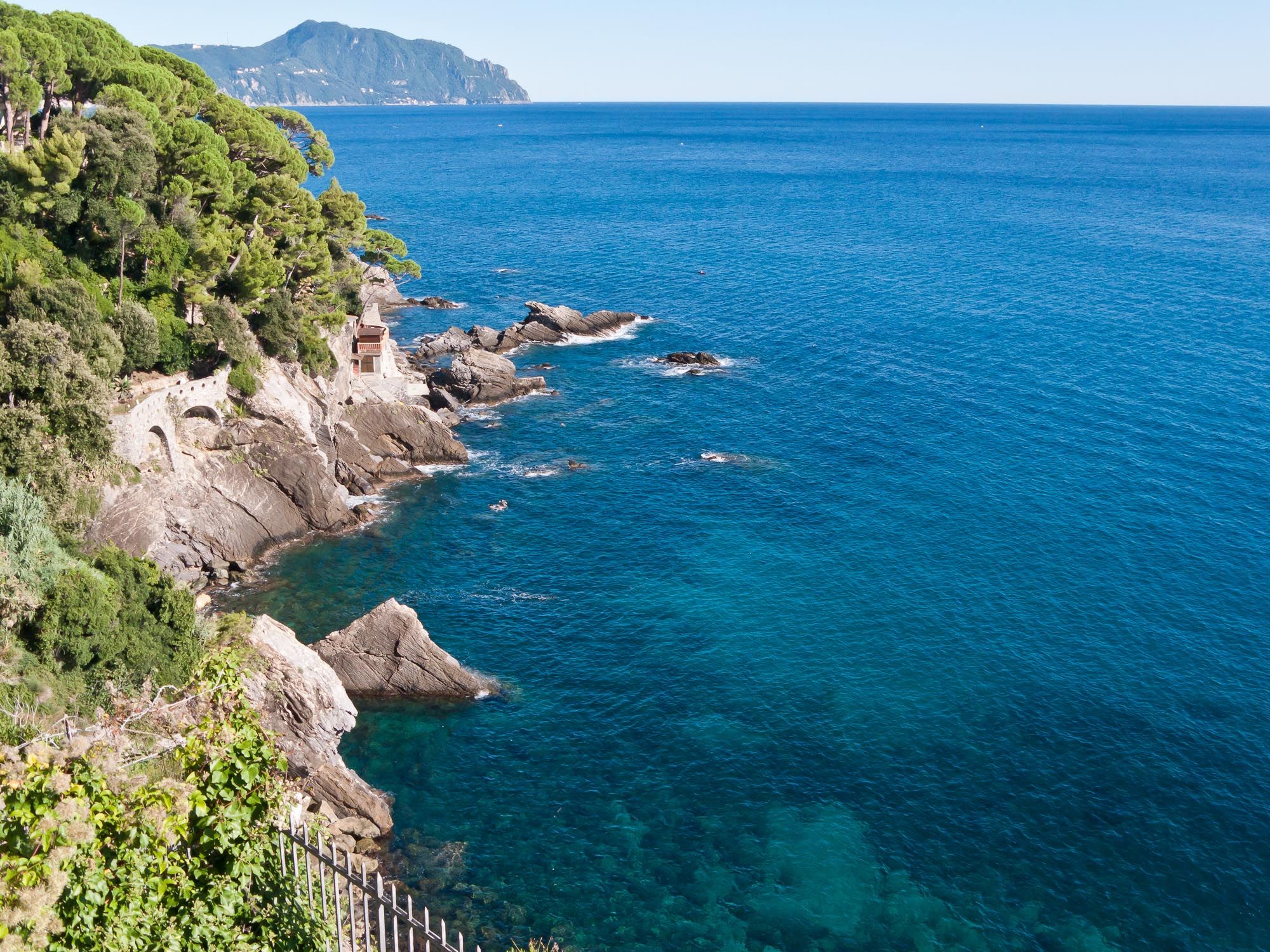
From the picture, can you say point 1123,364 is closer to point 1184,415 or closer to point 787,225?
point 1184,415

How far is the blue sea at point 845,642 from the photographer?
3991 cm

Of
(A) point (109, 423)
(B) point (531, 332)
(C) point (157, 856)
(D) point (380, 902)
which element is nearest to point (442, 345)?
(B) point (531, 332)

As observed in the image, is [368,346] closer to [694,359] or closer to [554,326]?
[554,326]

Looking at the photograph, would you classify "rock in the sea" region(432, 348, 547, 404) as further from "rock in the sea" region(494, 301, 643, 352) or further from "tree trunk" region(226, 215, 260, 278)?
"tree trunk" region(226, 215, 260, 278)

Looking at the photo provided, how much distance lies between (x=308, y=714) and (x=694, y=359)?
67.5 metres

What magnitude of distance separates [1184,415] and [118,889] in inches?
3645

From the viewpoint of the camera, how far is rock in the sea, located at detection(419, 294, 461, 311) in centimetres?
12281

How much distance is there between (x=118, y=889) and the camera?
47.9 feet

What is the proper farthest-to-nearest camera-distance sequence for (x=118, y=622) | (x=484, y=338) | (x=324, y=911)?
(x=484, y=338) → (x=118, y=622) → (x=324, y=911)

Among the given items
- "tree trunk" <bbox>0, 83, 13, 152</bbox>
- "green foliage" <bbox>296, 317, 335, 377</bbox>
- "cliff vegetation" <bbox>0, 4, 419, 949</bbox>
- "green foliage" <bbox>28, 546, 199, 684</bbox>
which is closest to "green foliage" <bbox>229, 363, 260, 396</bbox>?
"cliff vegetation" <bbox>0, 4, 419, 949</bbox>

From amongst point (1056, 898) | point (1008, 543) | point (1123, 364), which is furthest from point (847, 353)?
point (1056, 898)

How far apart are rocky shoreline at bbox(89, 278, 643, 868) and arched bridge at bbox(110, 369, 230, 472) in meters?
0.24

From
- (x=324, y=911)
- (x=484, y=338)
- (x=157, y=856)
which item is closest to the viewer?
(x=157, y=856)

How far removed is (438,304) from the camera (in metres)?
124
